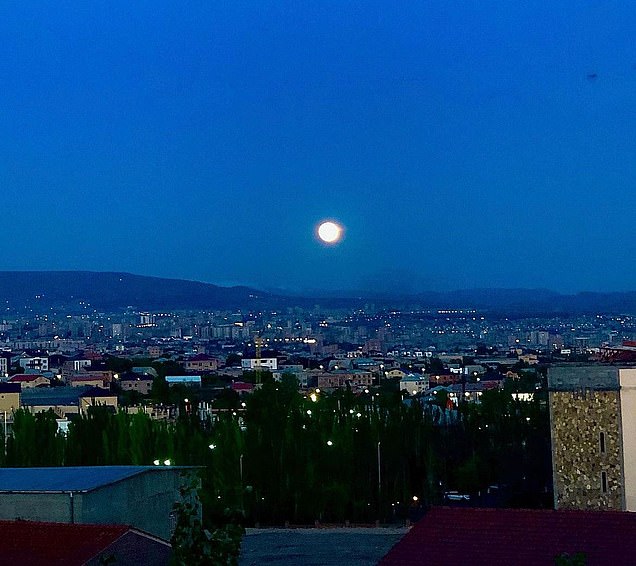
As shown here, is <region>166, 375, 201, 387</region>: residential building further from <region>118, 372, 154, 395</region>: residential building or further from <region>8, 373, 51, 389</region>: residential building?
<region>8, 373, 51, 389</region>: residential building

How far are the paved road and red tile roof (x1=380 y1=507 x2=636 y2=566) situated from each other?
944 cm

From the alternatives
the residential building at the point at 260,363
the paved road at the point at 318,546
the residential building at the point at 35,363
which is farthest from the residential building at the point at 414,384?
the paved road at the point at 318,546

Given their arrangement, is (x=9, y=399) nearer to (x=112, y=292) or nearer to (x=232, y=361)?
(x=232, y=361)

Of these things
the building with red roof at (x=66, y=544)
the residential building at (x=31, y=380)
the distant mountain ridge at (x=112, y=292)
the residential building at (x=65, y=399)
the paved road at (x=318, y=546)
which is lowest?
the paved road at (x=318, y=546)

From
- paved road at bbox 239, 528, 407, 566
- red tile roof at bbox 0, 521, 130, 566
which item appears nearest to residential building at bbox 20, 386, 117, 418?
paved road at bbox 239, 528, 407, 566

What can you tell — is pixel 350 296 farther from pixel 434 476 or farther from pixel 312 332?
pixel 434 476

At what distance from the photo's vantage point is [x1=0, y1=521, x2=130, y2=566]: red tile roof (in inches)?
482

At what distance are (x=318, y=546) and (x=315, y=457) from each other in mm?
4454

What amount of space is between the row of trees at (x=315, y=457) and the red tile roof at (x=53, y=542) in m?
11.9

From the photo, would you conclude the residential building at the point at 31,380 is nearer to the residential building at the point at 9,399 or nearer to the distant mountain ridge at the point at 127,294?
the residential building at the point at 9,399

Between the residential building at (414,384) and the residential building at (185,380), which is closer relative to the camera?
the residential building at (185,380)

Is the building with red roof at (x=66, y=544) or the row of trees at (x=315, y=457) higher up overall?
the building with red roof at (x=66, y=544)

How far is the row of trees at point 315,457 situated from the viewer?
27.0 m

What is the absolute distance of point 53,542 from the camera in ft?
40.9
